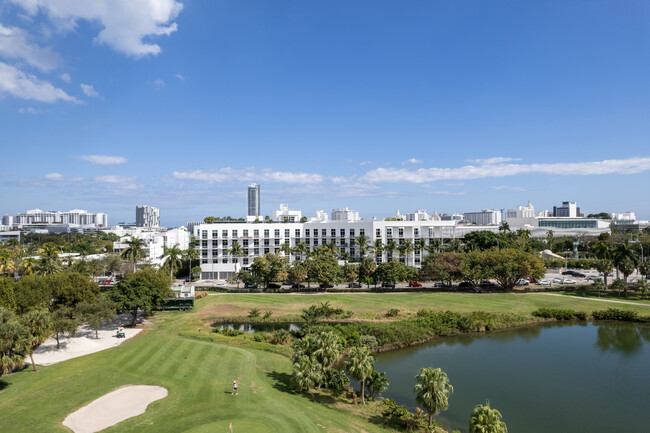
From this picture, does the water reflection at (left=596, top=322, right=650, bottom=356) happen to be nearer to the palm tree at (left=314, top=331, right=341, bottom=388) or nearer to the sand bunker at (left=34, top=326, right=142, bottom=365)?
the palm tree at (left=314, top=331, right=341, bottom=388)

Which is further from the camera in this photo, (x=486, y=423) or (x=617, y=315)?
(x=617, y=315)

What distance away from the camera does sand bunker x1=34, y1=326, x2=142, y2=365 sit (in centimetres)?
3606

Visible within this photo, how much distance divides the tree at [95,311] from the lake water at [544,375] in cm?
3058

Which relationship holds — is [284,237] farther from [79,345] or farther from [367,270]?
[79,345]

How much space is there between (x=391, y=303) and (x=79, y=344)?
4298cm

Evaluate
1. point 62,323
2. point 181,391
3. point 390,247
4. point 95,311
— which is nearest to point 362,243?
point 390,247

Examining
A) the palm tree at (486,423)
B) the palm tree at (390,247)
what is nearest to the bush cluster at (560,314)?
the palm tree at (390,247)

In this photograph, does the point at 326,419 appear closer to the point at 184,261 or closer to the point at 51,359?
the point at 51,359

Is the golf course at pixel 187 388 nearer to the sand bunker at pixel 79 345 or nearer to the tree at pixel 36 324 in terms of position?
the sand bunker at pixel 79 345

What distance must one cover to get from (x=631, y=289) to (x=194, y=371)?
77396 mm

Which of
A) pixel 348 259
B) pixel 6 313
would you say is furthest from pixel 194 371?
pixel 348 259

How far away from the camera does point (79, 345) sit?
39.7 meters

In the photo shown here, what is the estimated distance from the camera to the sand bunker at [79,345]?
36.1m

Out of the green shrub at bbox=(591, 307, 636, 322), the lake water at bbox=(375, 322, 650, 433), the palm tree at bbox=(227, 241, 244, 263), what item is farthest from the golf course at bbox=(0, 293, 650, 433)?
the green shrub at bbox=(591, 307, 636, 322)
